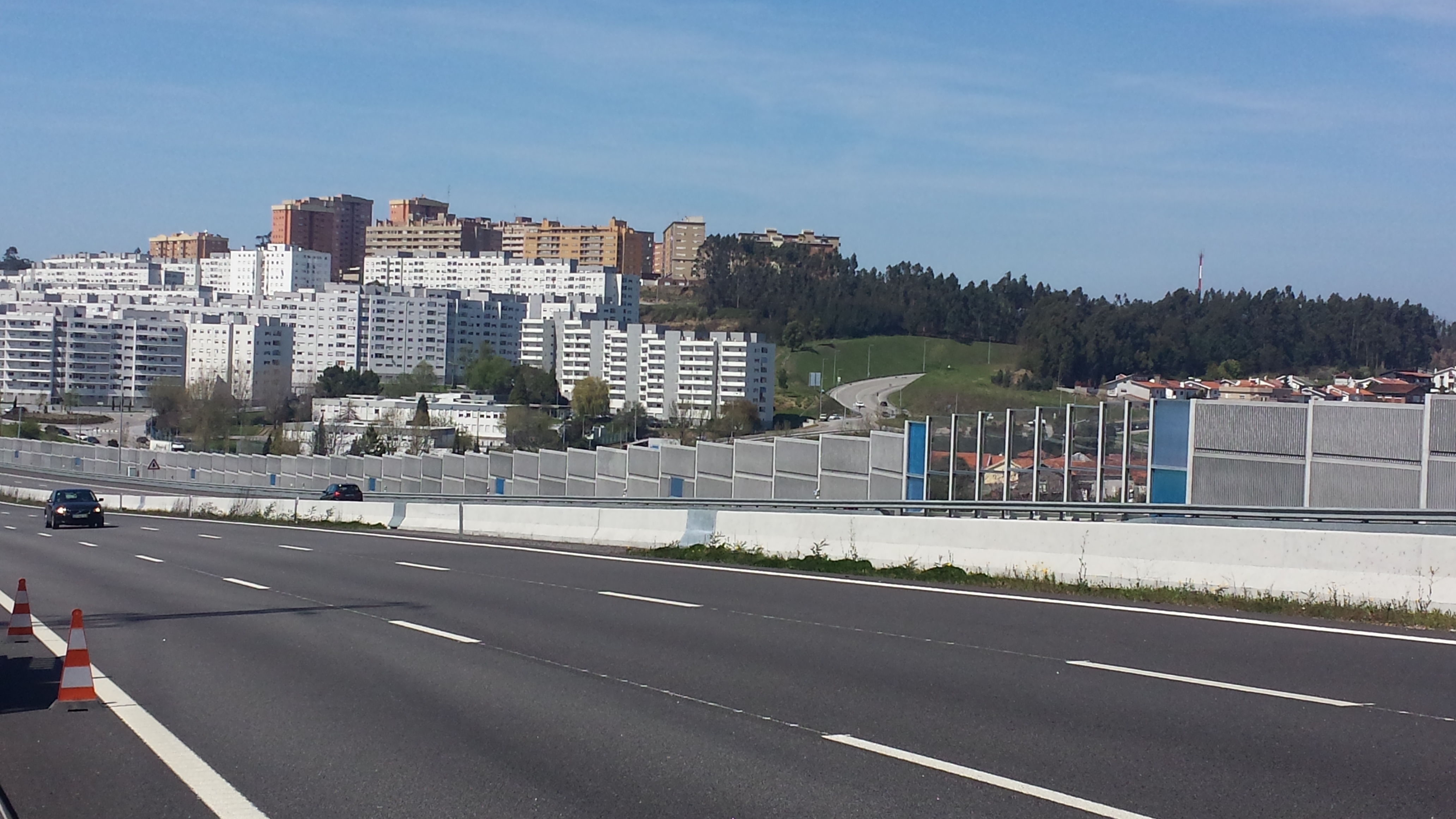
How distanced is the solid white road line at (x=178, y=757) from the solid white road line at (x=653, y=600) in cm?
658

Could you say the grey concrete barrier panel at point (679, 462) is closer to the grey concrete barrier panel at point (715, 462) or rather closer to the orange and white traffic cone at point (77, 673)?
the grey concrete barrier panel at point (715, 462)

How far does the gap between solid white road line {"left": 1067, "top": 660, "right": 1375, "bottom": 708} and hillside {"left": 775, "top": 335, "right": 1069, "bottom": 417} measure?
2561 inches

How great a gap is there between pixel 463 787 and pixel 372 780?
598 millimetres

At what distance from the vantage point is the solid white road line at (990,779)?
21.4ft

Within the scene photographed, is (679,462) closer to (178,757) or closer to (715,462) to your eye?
(715,462)

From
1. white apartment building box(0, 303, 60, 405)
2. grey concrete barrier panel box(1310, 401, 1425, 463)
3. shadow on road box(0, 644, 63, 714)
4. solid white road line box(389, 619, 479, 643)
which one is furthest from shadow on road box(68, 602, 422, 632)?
white apartment building box(0, 303, 60, 405)

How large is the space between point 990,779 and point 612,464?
38341 millimetres

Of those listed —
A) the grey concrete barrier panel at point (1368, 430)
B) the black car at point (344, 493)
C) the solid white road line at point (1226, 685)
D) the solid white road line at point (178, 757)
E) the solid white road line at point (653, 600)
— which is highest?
the grey concrete barrier panel at point (1368, 430)

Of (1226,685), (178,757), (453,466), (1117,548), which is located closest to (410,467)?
(453,466)

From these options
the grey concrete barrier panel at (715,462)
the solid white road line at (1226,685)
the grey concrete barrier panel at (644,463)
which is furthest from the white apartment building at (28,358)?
the solid white road line at (1226,685)

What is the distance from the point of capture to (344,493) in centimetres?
6050

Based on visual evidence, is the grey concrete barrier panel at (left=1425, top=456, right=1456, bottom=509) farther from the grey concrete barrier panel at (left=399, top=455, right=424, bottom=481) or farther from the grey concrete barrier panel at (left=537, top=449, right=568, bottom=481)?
the grey concrete barrier panel at (left=399, top=455, right=424, bottom=481)

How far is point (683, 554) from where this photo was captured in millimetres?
24281

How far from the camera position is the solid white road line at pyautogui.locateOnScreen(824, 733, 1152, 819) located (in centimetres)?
653
